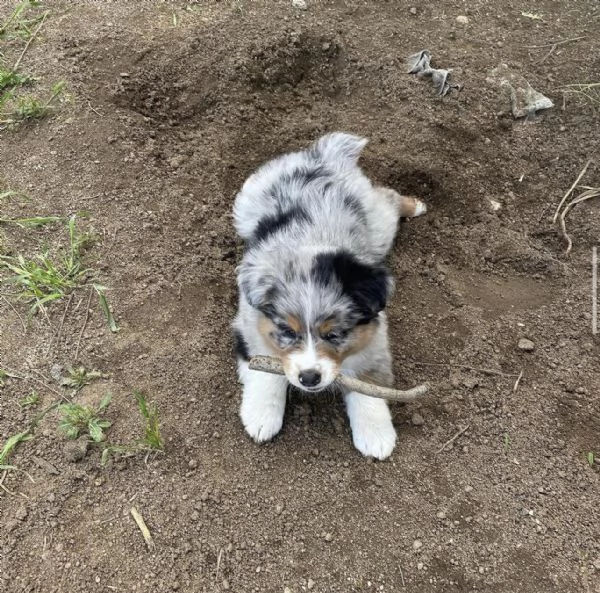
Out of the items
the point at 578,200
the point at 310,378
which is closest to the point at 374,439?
the point at 310,378

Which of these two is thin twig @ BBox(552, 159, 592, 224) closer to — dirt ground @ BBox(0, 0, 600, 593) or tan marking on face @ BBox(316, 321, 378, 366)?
dirt ground @ BBox(0, 0, 600, 593)

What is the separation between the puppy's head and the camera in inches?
110

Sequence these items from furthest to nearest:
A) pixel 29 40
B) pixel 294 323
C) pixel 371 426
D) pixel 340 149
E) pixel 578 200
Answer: pixel 29 40
pixel 578 200
pixel 340 149
pixel 371 426
pixel 294 323

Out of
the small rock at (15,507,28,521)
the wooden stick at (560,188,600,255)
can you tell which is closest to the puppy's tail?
the wooden stick at (560,188,600,255)

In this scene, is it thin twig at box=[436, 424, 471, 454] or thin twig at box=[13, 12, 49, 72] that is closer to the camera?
thin twig at box=[436, 424, 471, 454]

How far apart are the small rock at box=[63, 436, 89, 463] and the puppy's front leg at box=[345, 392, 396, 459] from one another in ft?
5.09

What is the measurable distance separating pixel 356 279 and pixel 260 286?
1.78ft

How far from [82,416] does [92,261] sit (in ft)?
4.10

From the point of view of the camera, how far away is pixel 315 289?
2789 millimetres

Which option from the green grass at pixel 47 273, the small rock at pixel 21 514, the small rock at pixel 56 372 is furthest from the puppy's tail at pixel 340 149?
the small rock at pixel 21 514

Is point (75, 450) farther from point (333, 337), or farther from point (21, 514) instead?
point (333, 337)

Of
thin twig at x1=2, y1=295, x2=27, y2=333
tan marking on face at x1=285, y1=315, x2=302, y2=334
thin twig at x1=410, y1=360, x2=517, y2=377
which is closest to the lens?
tan marking on face at x1=285, y1=315, x2=302, y2=334

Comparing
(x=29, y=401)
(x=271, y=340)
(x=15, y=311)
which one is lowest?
(x=29, y=401)

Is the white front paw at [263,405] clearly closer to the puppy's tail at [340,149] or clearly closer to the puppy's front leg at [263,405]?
the puppy's front leg at [263,405]
